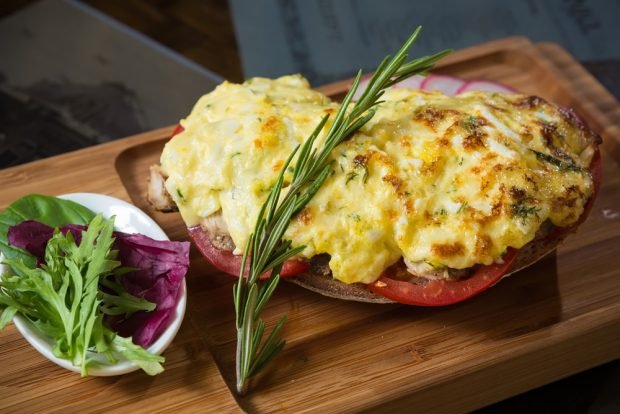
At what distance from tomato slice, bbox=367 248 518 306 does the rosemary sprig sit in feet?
1.09

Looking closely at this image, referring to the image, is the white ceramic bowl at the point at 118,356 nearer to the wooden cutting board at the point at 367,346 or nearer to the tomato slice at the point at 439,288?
the wooden cutting board at the point at 367,346

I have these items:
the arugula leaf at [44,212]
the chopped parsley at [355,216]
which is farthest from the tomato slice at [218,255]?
the arugula leaf at [44,212]

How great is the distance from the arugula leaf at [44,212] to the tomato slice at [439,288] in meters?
1.09

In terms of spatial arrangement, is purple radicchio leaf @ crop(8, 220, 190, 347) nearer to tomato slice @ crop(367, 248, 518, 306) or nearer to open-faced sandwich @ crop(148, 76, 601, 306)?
open-faced sandwich @ crop(148, 76, 601, 306)

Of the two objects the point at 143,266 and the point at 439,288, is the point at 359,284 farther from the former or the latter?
the point at 143,266

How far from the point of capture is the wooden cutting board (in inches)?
95.7

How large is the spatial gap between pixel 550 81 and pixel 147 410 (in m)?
2.33

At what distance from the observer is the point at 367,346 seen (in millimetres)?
2604

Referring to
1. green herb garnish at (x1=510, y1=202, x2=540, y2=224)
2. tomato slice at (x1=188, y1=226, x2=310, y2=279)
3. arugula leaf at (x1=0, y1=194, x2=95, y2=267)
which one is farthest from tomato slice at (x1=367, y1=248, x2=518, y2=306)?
arugula leaf at (x1=0, y1=194, x2=95, y2=267)

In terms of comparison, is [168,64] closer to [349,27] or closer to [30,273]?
[349,27]

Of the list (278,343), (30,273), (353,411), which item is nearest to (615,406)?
(353,411)

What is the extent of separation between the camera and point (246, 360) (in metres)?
2.38

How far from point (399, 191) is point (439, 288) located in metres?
0.33

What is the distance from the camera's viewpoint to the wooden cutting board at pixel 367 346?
7.98 ft
